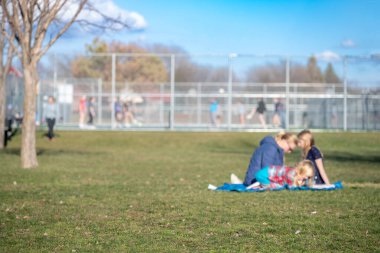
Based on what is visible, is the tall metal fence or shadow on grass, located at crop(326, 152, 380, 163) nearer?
shadow on grass, located at crop(326, 152, 380, 163)

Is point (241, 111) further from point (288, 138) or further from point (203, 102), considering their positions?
point (288, 138)

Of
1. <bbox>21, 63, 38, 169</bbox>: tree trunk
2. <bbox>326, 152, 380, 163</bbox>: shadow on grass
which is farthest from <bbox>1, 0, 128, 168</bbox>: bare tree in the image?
<bbox>326, 152, 380, 163</bbox>: shadow on grass

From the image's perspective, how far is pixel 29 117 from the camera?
1844 centimetres

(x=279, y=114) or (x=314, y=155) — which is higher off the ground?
(x=279, y=114)

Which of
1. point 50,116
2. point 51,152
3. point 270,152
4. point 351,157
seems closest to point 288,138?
point 270,152

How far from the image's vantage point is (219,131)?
35031 millimetres

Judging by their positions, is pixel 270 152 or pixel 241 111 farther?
pixel 241 111

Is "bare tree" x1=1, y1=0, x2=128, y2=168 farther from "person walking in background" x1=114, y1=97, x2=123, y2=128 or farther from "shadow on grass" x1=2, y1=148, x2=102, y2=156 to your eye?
"person walking in background" x1=114, y1=97, x2=123, y2=128

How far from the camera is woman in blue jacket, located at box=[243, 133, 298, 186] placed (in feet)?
43.9

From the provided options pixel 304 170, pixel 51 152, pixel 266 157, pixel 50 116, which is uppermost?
pixel 50 116

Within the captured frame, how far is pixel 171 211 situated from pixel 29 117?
9.25 metres

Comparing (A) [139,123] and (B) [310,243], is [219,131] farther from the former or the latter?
(B) [310,243]

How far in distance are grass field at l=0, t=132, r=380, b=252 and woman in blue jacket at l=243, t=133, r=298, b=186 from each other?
93 centimetres

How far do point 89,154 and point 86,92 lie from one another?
42.2ft
